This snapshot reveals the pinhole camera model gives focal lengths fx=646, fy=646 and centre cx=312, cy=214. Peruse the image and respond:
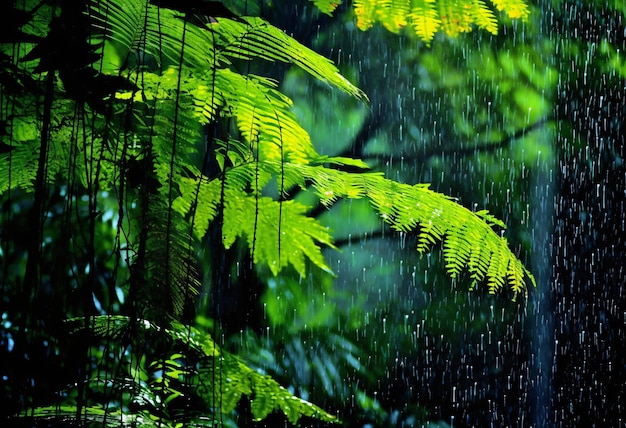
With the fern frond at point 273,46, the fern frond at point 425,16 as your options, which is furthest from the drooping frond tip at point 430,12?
the fern frond at point 273,46

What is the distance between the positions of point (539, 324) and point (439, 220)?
5.26m

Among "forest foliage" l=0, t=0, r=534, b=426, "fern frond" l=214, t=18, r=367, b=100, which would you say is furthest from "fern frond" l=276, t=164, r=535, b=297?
"fern frond" l=214, t=18, r=367, b=100

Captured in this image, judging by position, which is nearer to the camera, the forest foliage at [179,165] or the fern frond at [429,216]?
the forest foliage at [179,165]

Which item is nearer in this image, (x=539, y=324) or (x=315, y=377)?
(x=315, y=377)

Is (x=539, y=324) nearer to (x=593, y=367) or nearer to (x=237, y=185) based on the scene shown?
(x=593, y=367)

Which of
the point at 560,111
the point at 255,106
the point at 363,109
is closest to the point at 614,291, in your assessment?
the point at 560,111

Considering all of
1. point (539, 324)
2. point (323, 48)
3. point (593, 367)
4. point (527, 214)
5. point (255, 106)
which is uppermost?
point (323, 48)

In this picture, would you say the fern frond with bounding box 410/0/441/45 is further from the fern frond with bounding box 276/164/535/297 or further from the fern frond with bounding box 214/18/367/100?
the fern frond with bounding box 276/164/535/297

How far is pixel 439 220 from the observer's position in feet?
4.41

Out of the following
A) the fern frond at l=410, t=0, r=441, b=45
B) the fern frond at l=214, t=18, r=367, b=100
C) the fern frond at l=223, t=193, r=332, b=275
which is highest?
the fern frond at l=410, t=0, r=441, b=45

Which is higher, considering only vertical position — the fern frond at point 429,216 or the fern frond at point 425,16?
the fern frond at point 425,16

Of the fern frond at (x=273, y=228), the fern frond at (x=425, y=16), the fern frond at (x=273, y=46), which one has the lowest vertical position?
the fern frond at (x=273, y=228)

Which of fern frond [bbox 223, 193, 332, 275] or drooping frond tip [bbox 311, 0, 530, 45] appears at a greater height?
drooping frond tip [bbox 311, 0, 530, 45]

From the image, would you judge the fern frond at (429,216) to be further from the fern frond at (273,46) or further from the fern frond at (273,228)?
the fern frond at (273,46)
